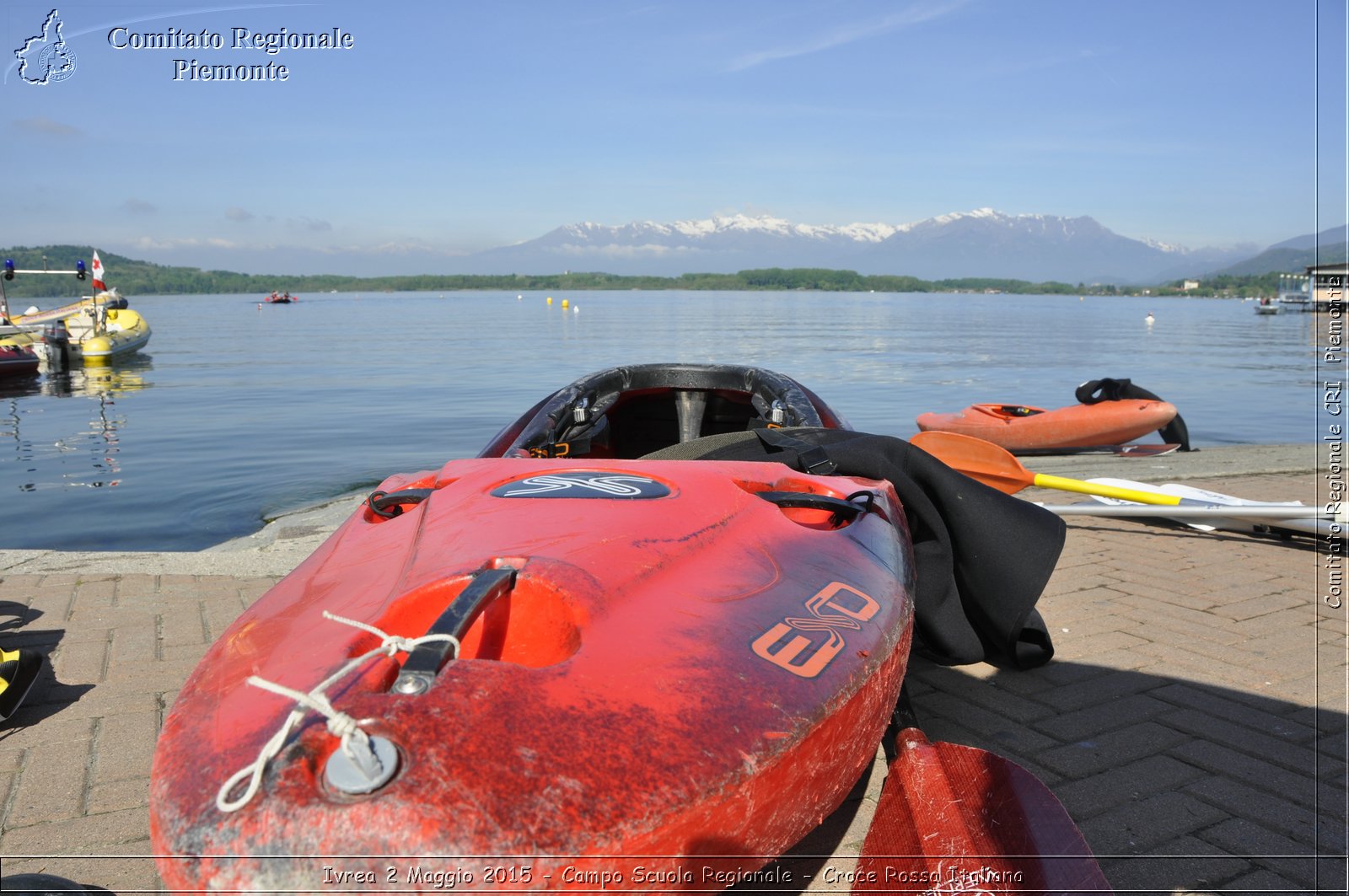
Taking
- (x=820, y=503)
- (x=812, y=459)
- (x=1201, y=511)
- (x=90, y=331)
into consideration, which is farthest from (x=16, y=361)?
(x=1201, y=511)

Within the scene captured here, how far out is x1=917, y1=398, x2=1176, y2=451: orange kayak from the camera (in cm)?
902

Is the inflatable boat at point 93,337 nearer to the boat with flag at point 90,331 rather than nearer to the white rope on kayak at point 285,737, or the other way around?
the boat with flag at point 90,331

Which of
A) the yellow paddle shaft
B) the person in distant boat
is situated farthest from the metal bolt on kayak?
the yellow paddle shaft

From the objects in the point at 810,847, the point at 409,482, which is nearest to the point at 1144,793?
the point at 810,847

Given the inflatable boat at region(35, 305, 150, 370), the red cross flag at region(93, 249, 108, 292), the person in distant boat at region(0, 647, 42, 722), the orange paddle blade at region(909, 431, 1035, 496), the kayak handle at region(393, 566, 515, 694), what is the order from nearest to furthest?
the kayak handle at region(393, 566, 515, 694) → the person in distant boat at region(0, 647, 42, 722) → the orange paddle blade at region(909, 431, 1035, 496) → the red cross flag at region(93, 249, 108, 292) → the inflatable boat at region(35, 305, 150, 370)

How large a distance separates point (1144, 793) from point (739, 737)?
1495 mm

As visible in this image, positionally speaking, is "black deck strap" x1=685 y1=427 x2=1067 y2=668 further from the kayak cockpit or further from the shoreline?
the shoreline

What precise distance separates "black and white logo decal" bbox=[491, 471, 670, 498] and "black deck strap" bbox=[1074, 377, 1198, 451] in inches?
317

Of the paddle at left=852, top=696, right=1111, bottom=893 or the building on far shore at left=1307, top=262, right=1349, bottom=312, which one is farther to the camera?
the building on far shore at left=1307, top=262, right=1349, bottom=312

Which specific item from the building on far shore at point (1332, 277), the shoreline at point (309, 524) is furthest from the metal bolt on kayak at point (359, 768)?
the building on far shore at point (1332, 277)

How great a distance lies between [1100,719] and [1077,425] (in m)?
6.97

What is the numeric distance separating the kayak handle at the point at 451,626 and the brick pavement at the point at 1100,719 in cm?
103

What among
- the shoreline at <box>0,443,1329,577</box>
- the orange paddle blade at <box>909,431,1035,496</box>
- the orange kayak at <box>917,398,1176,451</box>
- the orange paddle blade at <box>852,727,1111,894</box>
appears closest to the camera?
the orange paddle blade at <box>852,727,1111,894</box>

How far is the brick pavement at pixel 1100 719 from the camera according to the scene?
2.09m
